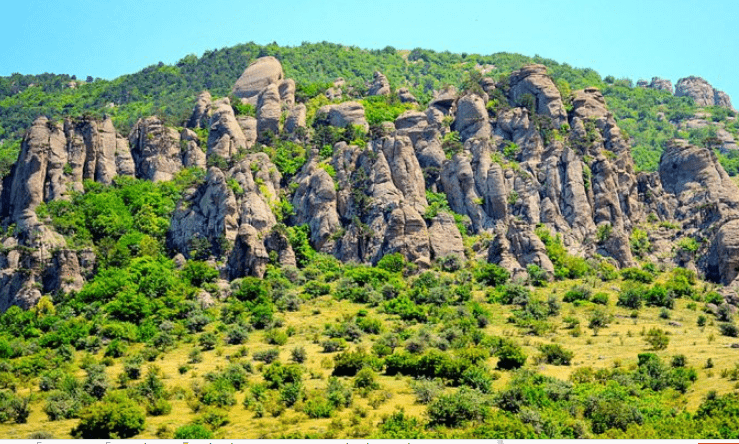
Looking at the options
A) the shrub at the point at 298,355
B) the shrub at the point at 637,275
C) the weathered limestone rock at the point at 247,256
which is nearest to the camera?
the shrub at the point at 298,355

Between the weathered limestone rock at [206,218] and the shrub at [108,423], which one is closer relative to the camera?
the shrub at [108,423]

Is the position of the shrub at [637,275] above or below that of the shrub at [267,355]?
above

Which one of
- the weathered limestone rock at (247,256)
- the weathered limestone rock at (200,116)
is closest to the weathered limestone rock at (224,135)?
the weathered limestone rock at (200,116)

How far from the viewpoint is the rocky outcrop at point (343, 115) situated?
120 meters

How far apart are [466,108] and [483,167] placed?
14.0 metres

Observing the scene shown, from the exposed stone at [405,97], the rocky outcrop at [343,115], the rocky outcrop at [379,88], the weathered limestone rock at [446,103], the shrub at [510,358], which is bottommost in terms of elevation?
the shrub at [510,358]

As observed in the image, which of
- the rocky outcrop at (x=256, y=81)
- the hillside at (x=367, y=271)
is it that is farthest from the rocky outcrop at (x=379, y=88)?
the rocky outcrop at (x=256, y=81)

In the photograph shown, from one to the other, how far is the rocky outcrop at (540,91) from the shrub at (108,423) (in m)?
77.6

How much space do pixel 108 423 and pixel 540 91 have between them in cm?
8408

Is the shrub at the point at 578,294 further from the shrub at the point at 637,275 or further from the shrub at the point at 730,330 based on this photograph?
the shrub at the point at 730,330

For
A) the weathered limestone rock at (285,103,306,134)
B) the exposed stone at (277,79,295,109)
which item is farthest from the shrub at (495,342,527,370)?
the exposed stone at (277,79,295,109)

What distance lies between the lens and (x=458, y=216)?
104 meters

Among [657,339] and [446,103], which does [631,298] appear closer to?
[657,339]

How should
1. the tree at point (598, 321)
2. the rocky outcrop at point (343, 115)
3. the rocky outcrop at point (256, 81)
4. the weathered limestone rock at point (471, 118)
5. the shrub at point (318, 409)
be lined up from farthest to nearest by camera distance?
the rocky outcrop at point (256, 81) → the rocky outcrop at point (343, 115) → the weathered limestone rock at point (471, 118) → the tree at point (598, 321) → the shrub at point (318, 409)
